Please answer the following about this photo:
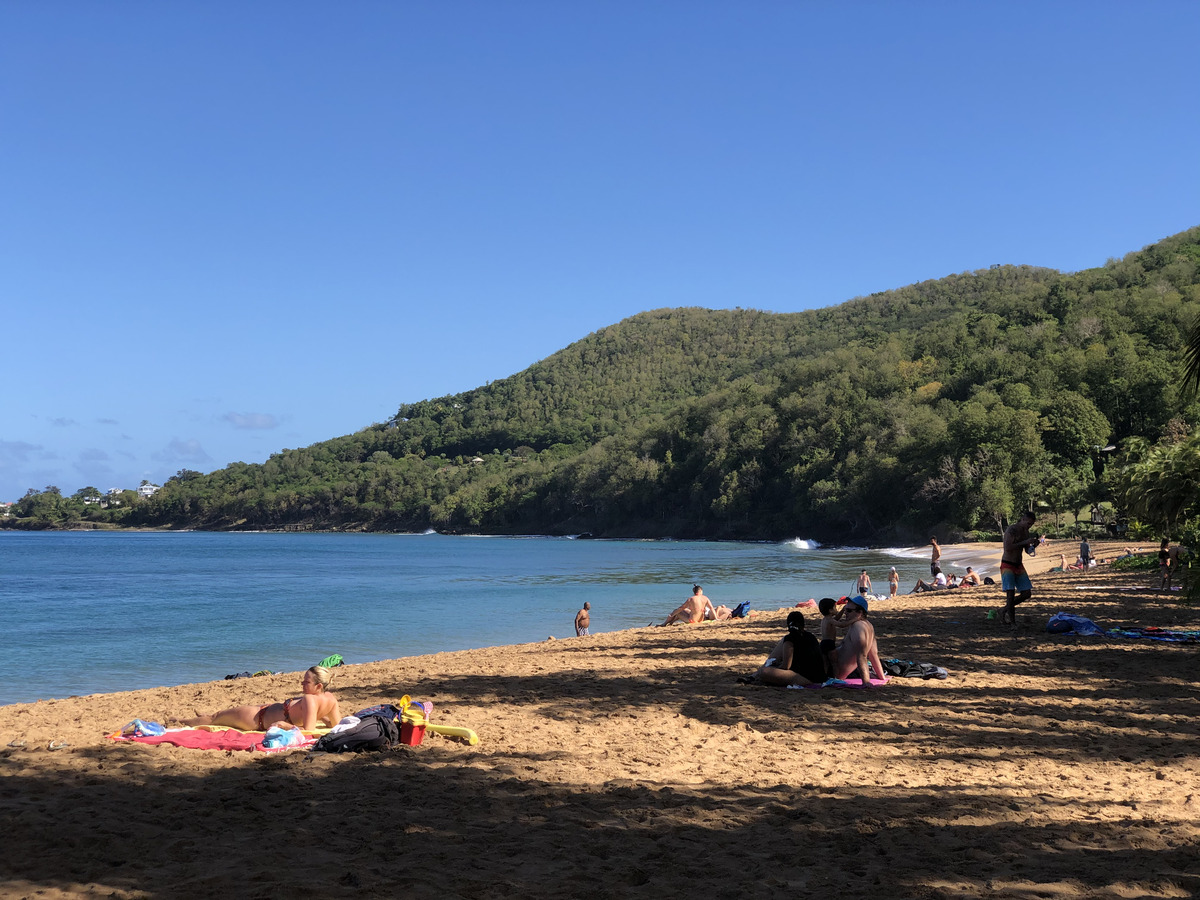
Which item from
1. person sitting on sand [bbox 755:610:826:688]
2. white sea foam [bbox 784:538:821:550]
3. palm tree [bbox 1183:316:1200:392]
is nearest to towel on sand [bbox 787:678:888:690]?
person sitting on sand [bbox 755:610:826:688]

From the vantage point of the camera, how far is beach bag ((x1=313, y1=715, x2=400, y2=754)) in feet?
23.3

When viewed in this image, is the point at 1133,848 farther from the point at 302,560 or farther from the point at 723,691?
the point at 302,560

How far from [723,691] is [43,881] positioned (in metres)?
6.41

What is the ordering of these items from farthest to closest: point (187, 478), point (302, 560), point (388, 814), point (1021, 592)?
point (187, 478) → point (302, 560) → point (1021, 592) → point (388, 814)

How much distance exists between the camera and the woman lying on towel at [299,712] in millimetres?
7906

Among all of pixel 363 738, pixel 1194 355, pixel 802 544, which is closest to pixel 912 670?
pixel 1194 355

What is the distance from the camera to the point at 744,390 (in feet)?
393

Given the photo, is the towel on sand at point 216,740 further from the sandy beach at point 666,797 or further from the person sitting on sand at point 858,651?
the person sitting on sand at point 858,651

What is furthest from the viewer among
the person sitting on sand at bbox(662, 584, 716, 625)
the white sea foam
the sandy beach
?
the white sea foam

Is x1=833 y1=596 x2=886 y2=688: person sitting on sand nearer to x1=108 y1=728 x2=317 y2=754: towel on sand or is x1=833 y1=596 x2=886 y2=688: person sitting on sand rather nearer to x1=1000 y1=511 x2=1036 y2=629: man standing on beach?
x1=1000 y1=511 x2=1036 y2=629: man standing on beach

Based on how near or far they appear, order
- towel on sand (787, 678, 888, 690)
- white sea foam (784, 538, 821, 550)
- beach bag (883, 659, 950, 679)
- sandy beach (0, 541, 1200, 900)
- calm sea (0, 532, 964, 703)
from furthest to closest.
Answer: white sea foam (784, 538, 821, 550), calm sea (0, 532, 964, 703), beach bag (883, 659, 950, 679), towel on sand (787, 678, 888, 690), sandy beach (0, 541, 1200, 900)

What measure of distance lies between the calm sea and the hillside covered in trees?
14.6m

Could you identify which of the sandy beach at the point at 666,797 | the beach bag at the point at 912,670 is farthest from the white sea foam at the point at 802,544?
the sandy beach at the point at 666,797

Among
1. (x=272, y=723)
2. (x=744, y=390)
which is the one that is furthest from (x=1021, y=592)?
(x=744, y=390)
